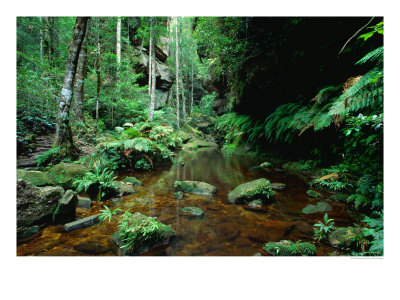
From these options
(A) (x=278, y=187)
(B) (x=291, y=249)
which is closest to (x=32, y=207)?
(B) (x=291, y=249)

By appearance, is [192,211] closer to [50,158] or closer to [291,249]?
[291,249]

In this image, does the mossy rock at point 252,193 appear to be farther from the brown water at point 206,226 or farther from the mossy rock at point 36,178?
the mossy rock at point 36,178

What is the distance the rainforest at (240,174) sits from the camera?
169 cm

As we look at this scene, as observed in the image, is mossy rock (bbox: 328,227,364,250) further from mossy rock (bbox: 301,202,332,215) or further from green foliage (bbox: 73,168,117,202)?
green foliage (bbox: 73,168,117,202)

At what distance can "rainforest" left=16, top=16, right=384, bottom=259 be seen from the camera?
1.69 meters

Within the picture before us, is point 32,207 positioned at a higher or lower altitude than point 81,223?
higher

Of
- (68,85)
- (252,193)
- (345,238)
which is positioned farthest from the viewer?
(68,85)

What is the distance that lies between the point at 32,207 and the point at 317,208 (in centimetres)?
364

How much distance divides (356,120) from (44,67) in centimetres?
701

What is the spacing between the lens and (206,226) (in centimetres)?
212

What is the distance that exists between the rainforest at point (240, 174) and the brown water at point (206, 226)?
0.6 inches

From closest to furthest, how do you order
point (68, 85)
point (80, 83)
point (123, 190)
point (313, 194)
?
point (313, 194) → point (123, 190) → point (68, 85) → point (80, 83)

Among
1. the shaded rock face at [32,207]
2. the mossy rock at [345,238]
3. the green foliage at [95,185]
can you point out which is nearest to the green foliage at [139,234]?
the shaded rock face at [32,207]

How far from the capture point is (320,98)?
3896mm
